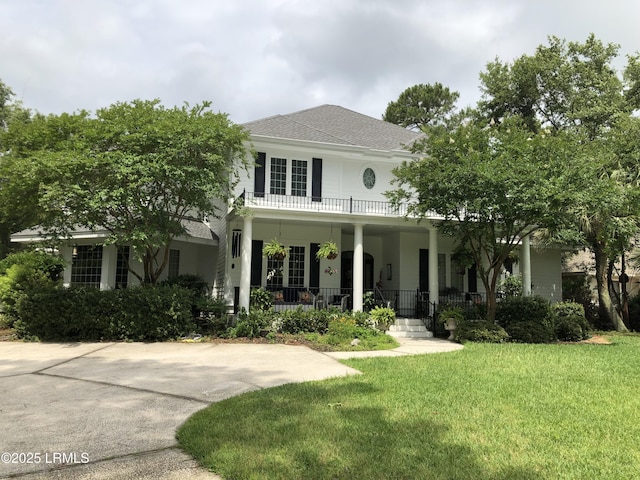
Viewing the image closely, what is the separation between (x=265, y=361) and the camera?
9.33 m

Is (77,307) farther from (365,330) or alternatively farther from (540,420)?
(540,420)

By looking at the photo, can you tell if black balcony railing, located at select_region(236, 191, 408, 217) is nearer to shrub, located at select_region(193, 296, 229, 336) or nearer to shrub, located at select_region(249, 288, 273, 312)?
shrub, located at select_region(249, 288, 273, 312)

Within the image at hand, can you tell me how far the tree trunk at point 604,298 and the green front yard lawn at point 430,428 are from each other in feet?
42.3

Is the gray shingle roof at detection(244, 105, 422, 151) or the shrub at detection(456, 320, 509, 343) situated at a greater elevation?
the gray shingle roof at detection(244, 105, 422, 151)

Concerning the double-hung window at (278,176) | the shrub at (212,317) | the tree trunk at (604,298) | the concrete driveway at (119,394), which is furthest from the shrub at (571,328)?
the shrub at (212,317)

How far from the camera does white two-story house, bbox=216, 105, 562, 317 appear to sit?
50.0 feet

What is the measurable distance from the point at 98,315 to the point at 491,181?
1104 centimetres

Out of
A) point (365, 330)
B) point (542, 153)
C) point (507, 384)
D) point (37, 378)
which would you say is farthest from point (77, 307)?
point (542, 153)

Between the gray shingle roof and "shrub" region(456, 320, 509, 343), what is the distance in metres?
6.63

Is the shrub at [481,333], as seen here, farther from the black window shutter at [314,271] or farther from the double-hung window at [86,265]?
the double-hung window at [86,265]

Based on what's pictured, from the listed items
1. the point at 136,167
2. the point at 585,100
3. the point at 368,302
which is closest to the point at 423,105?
the point at 585,100

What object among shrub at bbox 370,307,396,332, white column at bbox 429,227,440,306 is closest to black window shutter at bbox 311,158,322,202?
white column at bbox 429,227,440,306

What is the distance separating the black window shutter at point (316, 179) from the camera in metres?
16.3

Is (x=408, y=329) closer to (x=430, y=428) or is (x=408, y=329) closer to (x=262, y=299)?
(x=262, y=299)
